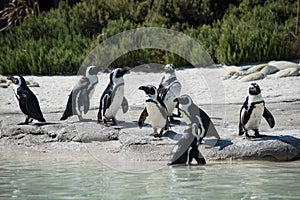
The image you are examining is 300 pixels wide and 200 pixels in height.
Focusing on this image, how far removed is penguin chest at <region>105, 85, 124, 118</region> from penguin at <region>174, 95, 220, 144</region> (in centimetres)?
115

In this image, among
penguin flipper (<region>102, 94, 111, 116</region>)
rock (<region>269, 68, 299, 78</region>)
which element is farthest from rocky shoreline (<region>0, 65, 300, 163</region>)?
rock (<region>269, 68, 299, 78</region>)

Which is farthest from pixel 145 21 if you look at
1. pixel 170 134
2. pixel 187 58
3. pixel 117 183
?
pixel 117 183

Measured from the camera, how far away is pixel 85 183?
643cm

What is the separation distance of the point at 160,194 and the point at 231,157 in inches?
61.2

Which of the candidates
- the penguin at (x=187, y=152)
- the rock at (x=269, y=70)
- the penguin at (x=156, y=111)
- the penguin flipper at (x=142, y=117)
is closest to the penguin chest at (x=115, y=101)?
the penguin flipper at (x=142, y=117)

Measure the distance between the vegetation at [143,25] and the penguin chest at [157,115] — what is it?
17.7ft

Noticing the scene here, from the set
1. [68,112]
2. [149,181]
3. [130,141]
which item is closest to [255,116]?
[130,141]

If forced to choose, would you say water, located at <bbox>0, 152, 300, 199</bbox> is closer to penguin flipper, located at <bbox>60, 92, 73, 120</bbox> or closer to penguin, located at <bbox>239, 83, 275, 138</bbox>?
penguin, located at <bbox>239, 83, 275, 138</bbox>

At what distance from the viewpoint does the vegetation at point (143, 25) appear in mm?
13273

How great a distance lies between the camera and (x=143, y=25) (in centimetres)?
1463

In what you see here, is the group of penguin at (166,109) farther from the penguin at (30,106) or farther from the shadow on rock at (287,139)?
the shadow on rock at (287,139)

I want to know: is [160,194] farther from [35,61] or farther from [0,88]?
[35,61]

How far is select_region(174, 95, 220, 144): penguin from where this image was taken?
7406 millimetres

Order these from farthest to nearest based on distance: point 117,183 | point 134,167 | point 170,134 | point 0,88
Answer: point 0,88, point 170,134, point 134,167, point 117,183
